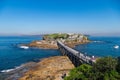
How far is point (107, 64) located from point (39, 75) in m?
21.0

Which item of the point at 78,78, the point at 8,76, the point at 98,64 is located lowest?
the point at 8,76

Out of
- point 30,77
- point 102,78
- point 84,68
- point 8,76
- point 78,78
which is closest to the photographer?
point 102,78

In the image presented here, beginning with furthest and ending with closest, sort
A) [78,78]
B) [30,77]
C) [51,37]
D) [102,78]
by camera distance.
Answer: [51,37] < [30,77] < [78,78] < [102,78]

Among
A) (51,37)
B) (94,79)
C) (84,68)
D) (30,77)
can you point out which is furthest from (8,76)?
(51,37)

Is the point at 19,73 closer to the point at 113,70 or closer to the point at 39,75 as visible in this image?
the point at 39,75

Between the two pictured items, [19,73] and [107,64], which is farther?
[19,73]

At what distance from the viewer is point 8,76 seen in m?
45.5

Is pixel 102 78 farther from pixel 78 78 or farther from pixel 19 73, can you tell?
pixel 19 73

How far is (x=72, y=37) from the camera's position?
15700 centimetres

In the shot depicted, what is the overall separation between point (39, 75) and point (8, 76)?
8.01m

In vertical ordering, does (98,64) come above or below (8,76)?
above

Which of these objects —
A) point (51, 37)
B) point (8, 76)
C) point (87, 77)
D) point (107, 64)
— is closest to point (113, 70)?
point (107, 64)

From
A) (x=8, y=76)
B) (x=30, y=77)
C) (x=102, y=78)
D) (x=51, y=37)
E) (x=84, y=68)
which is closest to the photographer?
(x=102, y=78)

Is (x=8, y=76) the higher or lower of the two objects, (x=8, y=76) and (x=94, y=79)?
the lower
